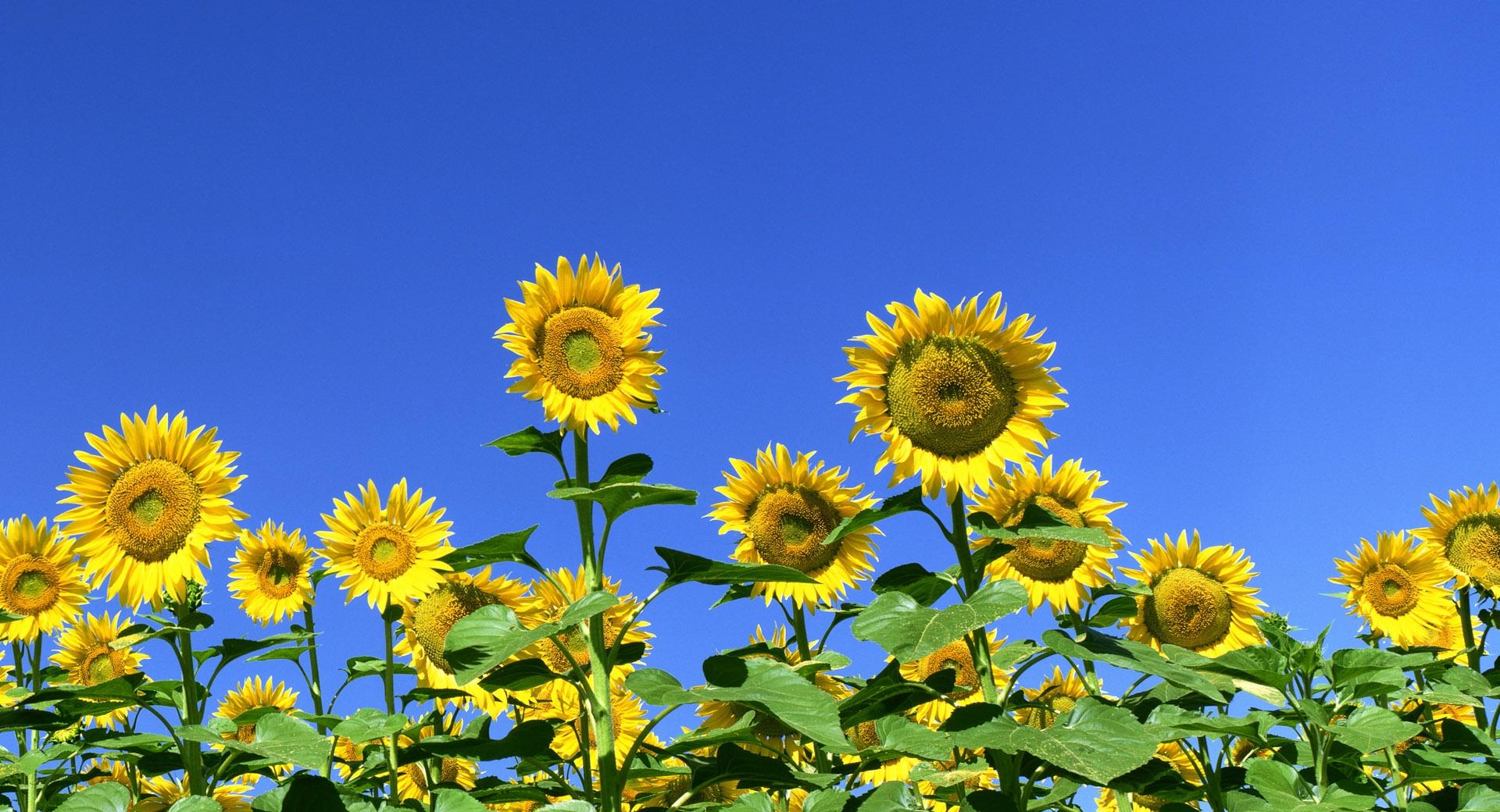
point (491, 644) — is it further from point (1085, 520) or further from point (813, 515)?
point (1085, 520)

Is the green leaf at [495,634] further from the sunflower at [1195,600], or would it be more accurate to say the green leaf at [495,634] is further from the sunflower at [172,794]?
the sunflower at [1195,600]

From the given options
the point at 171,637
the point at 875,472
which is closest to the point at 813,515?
the point at 875,472

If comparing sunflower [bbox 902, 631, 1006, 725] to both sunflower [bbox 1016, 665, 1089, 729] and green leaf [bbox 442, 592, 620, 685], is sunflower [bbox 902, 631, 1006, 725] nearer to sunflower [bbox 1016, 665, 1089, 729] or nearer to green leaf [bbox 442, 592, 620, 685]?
sunflower [bbox 1016, 665, 1089, 729]

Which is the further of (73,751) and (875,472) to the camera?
(73,751)

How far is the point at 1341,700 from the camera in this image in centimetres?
546

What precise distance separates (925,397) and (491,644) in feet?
6.80

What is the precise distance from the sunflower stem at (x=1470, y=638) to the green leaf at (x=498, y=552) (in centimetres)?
537

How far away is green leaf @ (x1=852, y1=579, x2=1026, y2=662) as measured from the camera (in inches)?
165

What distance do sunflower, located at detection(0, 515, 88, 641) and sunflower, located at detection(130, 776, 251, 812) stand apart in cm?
111

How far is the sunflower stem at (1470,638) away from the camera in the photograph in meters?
7.45

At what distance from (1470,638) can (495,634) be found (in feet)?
21.0

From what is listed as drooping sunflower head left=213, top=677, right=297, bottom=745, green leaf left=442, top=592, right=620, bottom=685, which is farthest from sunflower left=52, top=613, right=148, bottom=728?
green leaf left=442, top=592, right=620, bottom=685

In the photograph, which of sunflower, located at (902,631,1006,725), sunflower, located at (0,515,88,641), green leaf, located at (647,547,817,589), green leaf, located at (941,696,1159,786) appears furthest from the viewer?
sunflower, located at (0,515,88,641)

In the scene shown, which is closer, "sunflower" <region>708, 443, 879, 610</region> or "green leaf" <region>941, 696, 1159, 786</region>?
"green leaf" <region>941, 696, 1159, 786</region>
